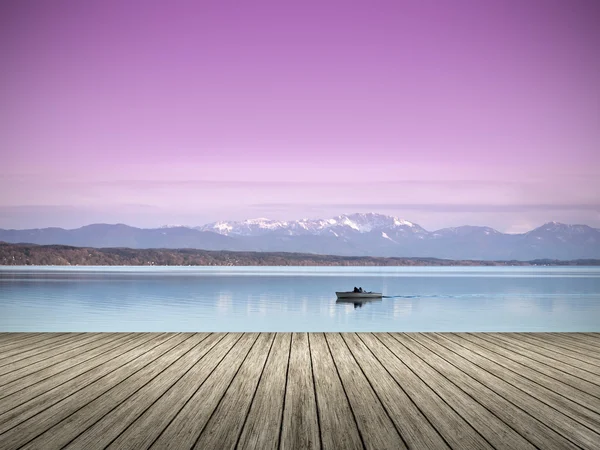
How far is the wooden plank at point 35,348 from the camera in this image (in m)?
6.57

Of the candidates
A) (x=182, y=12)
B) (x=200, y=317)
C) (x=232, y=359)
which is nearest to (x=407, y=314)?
(x=200, y=317)

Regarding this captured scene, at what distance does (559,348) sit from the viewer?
7461mm

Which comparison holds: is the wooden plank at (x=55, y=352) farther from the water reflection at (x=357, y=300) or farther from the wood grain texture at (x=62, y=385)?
the water reflection at (x=357, y=300)

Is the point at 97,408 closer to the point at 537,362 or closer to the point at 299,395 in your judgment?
the point at 299,395

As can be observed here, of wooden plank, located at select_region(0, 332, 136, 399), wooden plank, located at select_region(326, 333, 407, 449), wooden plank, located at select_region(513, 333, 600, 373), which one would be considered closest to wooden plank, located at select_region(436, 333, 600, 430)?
wooden plank, located at select_region(513, 333, 600, 373)

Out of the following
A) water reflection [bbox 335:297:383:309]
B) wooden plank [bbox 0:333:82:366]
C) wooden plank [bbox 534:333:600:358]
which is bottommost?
water reflection [bbox 335:297:383:309]

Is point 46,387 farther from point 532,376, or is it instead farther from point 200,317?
point 200,317

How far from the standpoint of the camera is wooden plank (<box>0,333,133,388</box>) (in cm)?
531

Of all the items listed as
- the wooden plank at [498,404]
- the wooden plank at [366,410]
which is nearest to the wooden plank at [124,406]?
the wooden plank at [366,410]

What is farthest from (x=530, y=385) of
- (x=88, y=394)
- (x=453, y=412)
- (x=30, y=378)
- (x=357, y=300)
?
(x=357, y=300)

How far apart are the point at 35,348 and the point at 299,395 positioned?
4.12 metres

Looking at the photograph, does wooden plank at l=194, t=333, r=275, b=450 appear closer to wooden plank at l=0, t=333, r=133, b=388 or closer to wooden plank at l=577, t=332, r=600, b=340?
wooden plank at l=0, t=333, r=133, b=388

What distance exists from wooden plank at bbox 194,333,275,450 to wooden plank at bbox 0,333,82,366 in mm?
2507

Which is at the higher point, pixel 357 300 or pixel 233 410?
pixel 233 410
